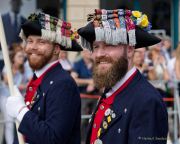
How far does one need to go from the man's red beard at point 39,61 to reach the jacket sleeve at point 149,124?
130cm

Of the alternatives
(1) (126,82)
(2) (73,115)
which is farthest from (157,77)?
(1) (126,82)

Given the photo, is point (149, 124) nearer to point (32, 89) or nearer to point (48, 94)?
point (48, 94)

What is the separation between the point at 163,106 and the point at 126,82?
0.31 m

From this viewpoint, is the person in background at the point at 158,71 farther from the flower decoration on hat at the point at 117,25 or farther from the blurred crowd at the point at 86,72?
the flower decoration on hat at the point at 117,25

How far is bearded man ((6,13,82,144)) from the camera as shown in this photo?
13.8 ft

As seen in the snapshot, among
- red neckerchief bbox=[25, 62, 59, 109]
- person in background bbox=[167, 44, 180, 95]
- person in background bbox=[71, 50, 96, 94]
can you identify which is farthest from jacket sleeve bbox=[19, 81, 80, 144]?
person in background bbox=[71, 50, 96, 94]

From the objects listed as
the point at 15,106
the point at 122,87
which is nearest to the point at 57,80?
the point at 15,106

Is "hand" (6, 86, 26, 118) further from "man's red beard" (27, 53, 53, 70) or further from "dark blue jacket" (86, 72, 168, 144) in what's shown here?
"dark blue jacket" (86, 72, 168, 144)

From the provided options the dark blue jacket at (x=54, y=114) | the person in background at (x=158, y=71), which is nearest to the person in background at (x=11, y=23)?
the person in background at (x=158, y=71)

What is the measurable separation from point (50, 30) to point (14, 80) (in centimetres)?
439

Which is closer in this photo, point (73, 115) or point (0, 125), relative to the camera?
point (73, 115)

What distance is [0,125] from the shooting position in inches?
303

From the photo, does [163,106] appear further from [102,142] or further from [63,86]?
[63,86]

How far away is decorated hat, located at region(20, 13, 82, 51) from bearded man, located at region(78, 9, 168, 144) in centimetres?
75
